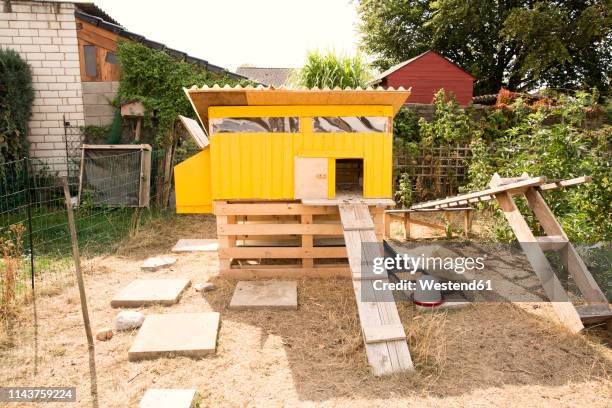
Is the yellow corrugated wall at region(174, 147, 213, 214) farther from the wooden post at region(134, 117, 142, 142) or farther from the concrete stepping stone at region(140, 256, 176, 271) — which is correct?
the wooden post at region(134, 117, 142, 142)

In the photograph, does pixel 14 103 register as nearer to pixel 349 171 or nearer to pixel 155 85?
pixel 155 85

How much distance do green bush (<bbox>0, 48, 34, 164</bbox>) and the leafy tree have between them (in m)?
18.7

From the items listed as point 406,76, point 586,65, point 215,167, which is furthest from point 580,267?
point 586,65

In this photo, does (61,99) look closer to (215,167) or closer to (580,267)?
(215,167)

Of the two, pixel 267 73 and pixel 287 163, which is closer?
pixel 287 163

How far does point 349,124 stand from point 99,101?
27.5 feet

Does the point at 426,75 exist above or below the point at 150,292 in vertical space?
above

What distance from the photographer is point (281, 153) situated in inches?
207

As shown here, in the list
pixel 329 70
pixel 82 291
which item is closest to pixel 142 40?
pixel 329 70

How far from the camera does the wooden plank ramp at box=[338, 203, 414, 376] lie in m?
3.30

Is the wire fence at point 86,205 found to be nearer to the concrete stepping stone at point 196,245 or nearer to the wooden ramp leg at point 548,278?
the concrete stepping stone at point 196,245

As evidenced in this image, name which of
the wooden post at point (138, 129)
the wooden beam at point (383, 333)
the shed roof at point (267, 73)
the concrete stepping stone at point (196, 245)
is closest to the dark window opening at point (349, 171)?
the concrete stepping stone at point (196, 245)

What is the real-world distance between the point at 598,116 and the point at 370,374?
14.0 m

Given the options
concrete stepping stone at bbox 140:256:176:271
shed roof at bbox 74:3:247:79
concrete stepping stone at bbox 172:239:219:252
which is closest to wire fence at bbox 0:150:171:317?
concrete stepping stone at bbox 140:256:176:271
